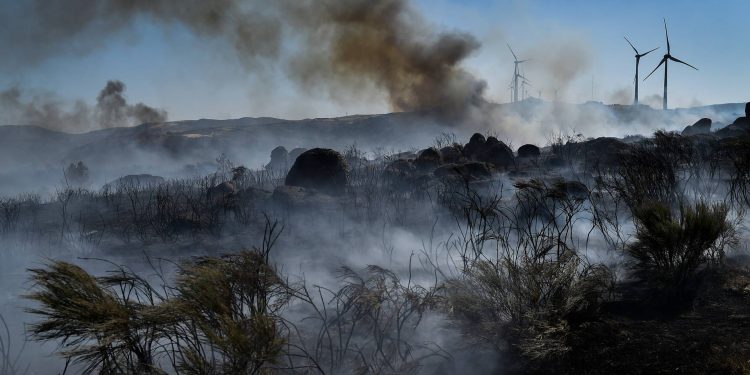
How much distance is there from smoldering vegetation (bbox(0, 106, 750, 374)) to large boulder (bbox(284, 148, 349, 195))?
1.02 metres

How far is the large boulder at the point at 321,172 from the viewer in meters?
12.2

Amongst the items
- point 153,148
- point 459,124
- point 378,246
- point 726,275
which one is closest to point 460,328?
point 726,275

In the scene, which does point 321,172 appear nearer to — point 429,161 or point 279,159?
point 429,161

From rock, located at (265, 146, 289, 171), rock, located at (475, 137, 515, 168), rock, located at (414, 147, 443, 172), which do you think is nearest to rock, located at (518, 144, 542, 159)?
rock, located at (475, 137, 515, 168)

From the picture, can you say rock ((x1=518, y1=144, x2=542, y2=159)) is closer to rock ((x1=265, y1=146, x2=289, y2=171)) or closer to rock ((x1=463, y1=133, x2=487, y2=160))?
rock ((x1=463, y1=133, x2=487, y2=160))

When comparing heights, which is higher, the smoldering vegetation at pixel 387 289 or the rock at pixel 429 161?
the rock at pixel 429 161

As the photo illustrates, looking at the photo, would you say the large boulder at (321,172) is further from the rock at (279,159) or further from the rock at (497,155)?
the rock at (279,159)

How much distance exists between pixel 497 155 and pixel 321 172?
5263 millimetres

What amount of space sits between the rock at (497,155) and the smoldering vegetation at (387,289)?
4.25 m

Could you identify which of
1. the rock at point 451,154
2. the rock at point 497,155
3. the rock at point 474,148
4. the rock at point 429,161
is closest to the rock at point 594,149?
the rock at point 497,155

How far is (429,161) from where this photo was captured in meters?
14.7

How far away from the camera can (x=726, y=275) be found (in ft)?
18.0

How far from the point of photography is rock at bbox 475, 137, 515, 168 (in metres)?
14.9

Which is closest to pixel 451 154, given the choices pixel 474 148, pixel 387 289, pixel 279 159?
pixel 474 148
